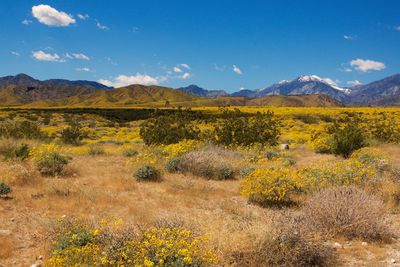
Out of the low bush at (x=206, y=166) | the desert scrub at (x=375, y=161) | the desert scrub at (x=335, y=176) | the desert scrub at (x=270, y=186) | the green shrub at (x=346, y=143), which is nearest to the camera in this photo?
the desert scrub at (x=270, y=186)

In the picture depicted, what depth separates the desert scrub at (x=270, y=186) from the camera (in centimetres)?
966

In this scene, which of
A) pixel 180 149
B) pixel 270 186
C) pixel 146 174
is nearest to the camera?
pixel 270 186

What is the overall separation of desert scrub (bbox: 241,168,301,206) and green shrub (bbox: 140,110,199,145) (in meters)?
9.65

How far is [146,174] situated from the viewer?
39.4ft

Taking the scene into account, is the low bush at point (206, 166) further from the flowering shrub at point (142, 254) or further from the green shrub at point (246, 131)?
the flowering shrub at point (142, 254)

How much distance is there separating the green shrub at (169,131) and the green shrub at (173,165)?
555 cm

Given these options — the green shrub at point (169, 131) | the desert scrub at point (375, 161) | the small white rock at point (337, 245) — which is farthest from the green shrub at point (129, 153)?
the small white rock at point (337, 245)

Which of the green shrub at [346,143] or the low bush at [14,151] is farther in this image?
the green shrub at [346,143]

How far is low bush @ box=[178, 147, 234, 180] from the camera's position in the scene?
42.4ft

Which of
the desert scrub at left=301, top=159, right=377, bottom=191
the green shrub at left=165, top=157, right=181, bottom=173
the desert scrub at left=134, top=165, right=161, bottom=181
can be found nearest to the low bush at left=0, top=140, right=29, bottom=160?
the desert scrub at left=134, top=165, right=161, bottom=181

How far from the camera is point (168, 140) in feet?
63.3

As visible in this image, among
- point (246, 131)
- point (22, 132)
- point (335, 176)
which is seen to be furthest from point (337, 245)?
point (22, 132)

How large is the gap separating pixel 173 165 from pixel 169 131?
606 centimetres

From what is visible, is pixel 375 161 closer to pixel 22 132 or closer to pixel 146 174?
pixel 146 174
